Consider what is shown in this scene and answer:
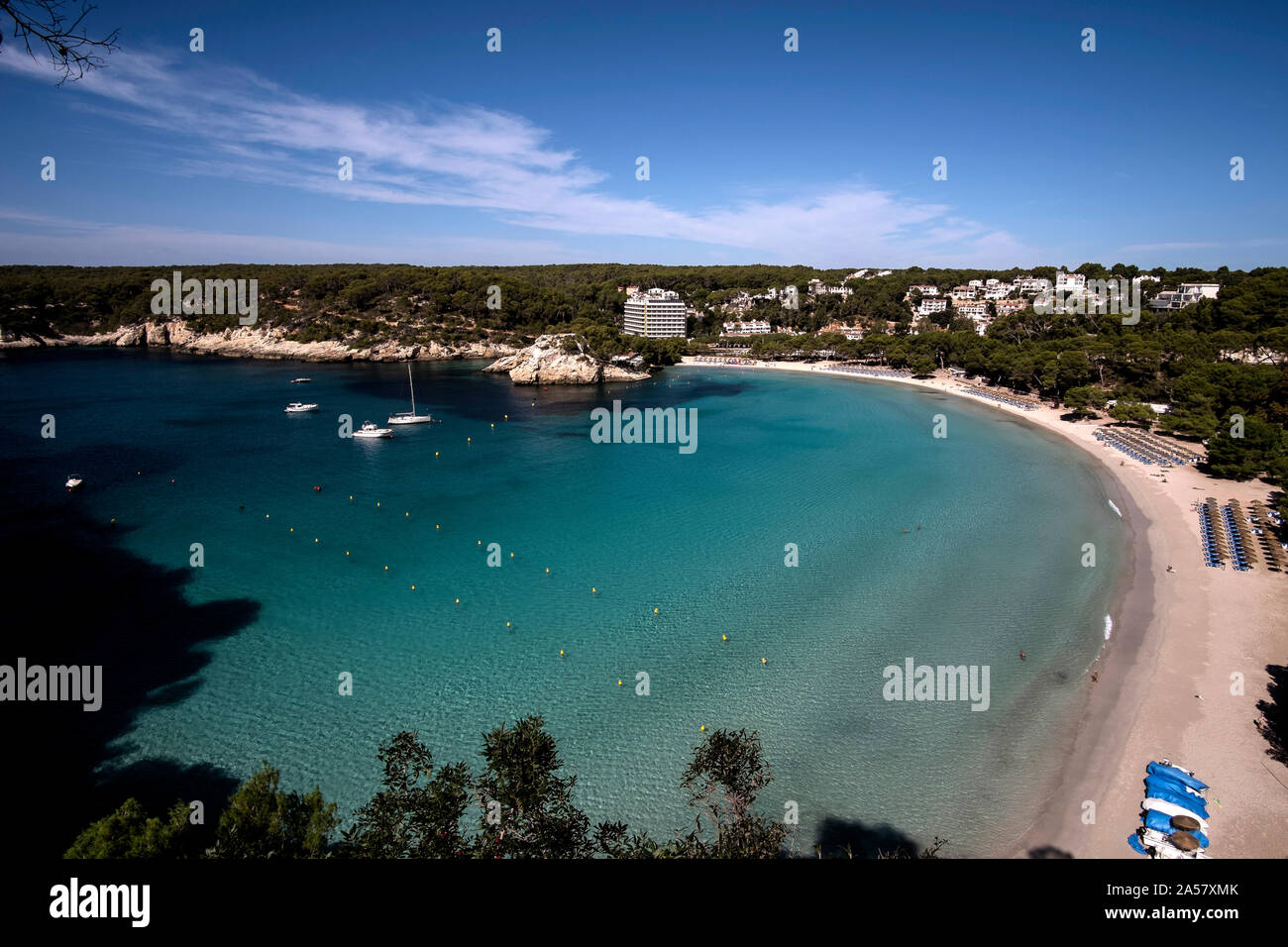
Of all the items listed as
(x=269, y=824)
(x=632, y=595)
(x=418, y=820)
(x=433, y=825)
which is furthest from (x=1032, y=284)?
(x=269, y=824)

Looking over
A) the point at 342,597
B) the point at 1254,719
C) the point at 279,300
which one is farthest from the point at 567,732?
the point at 279,300

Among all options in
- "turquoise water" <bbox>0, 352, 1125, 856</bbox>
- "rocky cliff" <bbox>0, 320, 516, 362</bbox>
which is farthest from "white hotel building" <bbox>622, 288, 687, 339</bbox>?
"turquoise water" <bbox>0, 352, 1125, 856</bbox>

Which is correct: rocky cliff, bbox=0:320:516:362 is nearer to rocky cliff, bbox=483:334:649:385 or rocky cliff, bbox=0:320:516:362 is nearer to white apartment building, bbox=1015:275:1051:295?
rocky cliff, bbox=483:334:649:385

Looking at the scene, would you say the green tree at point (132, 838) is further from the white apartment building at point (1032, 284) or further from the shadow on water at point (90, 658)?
the white apartment building at point (1032, 284)

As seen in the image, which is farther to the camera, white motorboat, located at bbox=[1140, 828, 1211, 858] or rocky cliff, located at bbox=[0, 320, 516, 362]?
rocky cliff, located at bbox=[0, 320, 516, 362]

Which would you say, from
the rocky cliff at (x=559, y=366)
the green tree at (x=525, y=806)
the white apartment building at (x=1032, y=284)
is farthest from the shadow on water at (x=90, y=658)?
the white apartment building at (x=1032, y=284)

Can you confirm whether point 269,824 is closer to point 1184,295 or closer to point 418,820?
point 418,820
